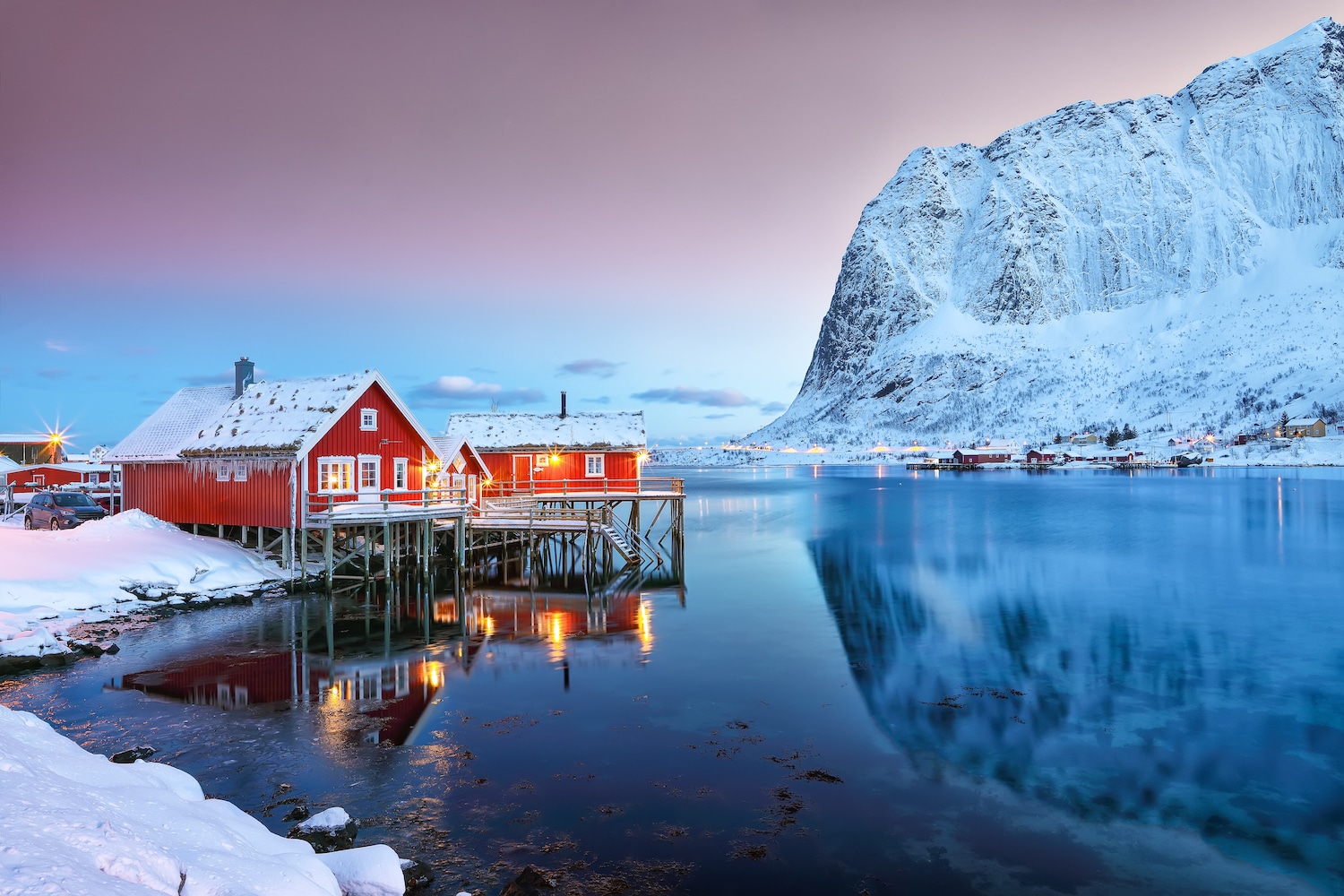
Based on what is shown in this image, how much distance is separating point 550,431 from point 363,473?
15084 millimetres

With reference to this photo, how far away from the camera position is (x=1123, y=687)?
60.6 feet

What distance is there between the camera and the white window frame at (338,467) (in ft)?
98.7

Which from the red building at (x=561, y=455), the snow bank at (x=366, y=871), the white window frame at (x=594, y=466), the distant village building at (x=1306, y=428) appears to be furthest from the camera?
the distant village building at (x=1306, y=428)

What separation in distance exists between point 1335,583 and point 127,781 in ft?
133

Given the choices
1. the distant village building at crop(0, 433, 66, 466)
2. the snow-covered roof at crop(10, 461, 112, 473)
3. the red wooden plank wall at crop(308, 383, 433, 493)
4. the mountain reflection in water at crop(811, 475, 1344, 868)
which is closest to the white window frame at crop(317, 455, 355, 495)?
the red wooden plank wall at crop(308, 383, 433, 493)

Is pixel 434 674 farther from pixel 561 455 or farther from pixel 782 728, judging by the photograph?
pixel 561 455

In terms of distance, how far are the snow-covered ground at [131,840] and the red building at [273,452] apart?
19.7 m

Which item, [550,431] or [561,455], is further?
[550,431]

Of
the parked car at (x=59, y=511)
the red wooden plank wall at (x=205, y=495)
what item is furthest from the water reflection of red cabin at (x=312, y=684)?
the parked car at (x=59, y=511)

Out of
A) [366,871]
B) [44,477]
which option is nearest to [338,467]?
[366,871]

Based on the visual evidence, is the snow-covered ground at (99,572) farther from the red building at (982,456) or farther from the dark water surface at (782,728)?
the red building at (982,456)

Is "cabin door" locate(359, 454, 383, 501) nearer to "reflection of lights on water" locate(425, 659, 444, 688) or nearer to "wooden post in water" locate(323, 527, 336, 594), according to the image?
"wooden post in water" locate(323, 527, 336, 594)

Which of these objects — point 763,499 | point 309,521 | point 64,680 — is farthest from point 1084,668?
point 763,499

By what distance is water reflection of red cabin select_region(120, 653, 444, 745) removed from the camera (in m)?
16.5
